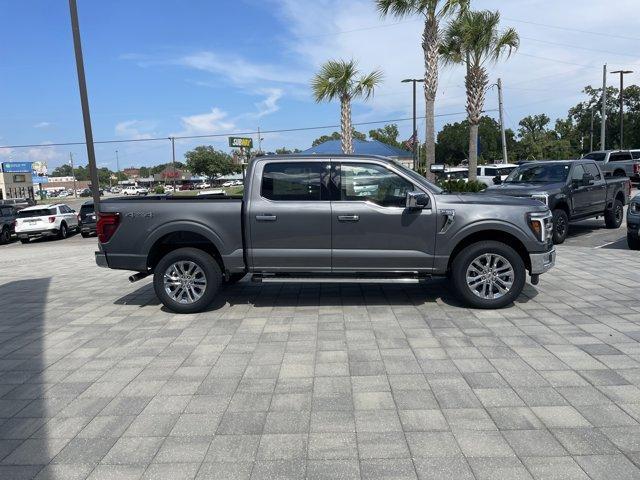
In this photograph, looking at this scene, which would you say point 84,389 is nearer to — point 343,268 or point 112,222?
point 112,222

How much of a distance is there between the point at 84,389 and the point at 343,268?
3.18 metres

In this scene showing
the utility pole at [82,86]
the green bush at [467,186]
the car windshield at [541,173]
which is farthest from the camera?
the green bush at [467,186]

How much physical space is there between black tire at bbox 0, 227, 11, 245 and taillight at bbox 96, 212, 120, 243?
18.4 m

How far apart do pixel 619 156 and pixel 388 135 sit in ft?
242

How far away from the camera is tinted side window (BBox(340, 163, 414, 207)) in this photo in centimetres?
616

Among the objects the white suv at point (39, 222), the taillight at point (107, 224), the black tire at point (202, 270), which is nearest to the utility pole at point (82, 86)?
the taillight at point (107, 224)

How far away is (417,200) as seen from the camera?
235 inches

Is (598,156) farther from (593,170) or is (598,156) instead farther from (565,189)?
(565,189)

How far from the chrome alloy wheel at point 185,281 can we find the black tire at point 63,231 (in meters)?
17.6

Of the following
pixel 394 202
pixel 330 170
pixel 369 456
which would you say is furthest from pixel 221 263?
pixel 369 456

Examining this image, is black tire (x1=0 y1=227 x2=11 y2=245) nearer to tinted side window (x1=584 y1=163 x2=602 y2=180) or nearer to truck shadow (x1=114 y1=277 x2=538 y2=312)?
truck shadow (x1=114 y1=277 x2=538 y2=312)

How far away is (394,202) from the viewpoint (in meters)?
6.14

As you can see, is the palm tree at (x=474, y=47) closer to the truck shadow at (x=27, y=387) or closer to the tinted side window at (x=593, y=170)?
the tinted side window at (x=593, y=170)

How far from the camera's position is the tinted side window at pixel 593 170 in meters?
12.2
